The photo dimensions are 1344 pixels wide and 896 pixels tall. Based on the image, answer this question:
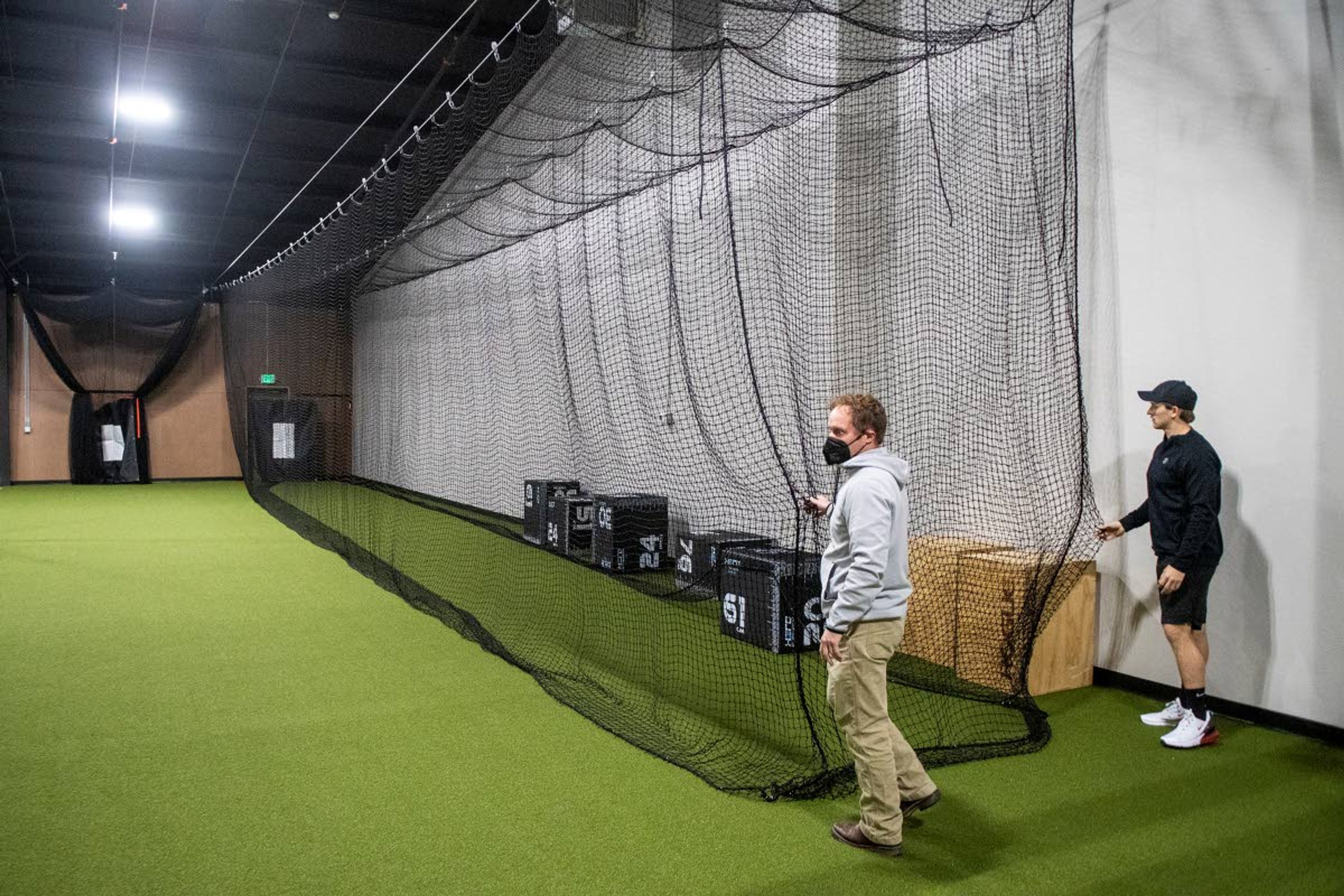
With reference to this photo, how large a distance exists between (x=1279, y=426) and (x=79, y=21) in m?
7.22

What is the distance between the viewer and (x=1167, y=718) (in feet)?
10.8

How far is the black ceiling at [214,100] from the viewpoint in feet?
20.1

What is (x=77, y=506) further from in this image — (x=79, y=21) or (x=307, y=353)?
(x=79, y=21)

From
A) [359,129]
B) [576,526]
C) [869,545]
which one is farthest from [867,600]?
[359,129]

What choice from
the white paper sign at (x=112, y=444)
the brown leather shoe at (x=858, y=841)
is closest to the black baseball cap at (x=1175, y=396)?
the brown leather shoe at (x=858, y=841)

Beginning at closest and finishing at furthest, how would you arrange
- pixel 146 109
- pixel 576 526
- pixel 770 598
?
pixel 770 598 → pixel 576 526 → pixel 146 109

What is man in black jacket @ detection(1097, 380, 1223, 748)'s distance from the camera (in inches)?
121

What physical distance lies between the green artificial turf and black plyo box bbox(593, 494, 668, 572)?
1845 millimetres

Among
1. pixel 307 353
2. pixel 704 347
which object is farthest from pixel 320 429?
pixel 704 347

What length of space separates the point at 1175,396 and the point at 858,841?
1.94 metres

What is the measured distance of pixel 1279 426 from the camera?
323cm

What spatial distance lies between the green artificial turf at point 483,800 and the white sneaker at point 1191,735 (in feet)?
0.15

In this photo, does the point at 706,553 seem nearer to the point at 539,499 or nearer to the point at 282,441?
the point at 539,499

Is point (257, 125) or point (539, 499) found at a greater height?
point (257, 125)
